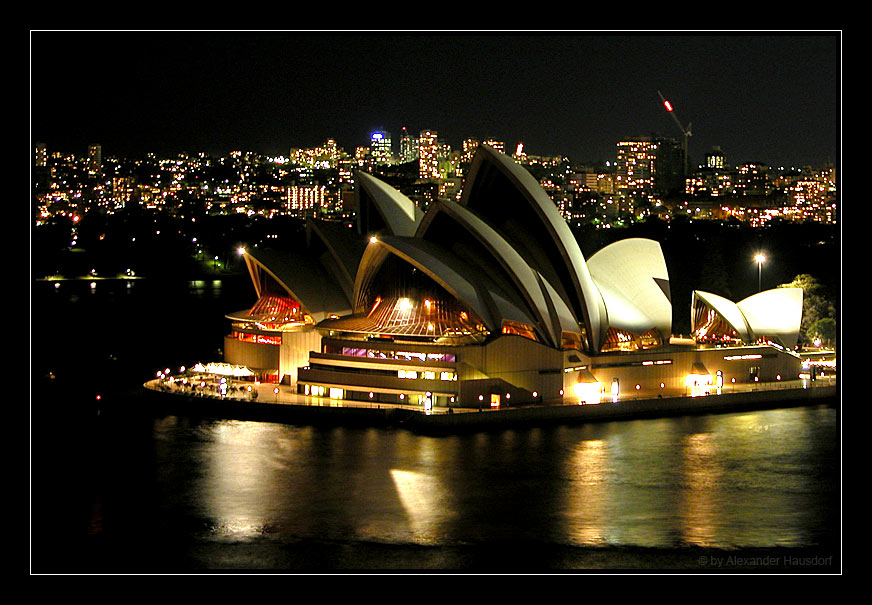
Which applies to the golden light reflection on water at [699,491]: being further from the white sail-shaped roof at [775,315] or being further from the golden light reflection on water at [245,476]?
the white sail-shaped roof at [775,315]

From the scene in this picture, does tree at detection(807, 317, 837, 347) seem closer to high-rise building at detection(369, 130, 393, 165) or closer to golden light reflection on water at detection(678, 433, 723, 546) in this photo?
golden light reflection on water at detection(678, 433, 723, 546)

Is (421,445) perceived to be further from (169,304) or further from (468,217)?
(169,304)

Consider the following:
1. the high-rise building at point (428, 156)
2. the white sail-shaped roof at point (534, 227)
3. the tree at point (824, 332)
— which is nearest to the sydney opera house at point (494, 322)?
the white sail-shaped roof at point (534, 227)

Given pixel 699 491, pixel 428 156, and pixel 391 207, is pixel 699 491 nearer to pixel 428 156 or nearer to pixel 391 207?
pixel 391 207

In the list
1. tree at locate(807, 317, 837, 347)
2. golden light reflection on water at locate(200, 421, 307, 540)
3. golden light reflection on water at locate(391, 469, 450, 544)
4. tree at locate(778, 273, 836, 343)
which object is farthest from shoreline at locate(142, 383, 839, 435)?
tree at locate(778, 273, 836, 343)

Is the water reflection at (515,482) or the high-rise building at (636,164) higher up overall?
the high-rise building at (636,164)

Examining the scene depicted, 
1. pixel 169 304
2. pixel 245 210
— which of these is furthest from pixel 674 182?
pixel 169 304
